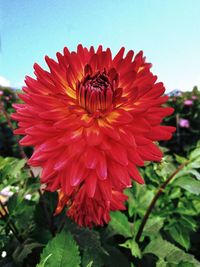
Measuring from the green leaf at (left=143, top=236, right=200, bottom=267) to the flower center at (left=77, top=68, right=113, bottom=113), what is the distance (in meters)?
0.46

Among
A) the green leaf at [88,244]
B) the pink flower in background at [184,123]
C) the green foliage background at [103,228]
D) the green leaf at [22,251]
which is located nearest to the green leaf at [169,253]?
the green foliage background at [103,228]

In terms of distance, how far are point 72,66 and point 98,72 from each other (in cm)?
5

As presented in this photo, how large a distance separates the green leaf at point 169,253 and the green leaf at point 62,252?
0.34m

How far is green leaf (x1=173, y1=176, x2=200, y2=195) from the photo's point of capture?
0.93m

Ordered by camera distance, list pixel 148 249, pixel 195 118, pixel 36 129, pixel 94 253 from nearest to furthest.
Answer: pixel 36 129 → pixel 94 253 → pixel 148 249 → pixel 195 118

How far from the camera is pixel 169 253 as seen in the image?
0.95 meters

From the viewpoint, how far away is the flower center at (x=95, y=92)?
676 millimetres

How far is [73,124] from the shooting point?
2.15ft

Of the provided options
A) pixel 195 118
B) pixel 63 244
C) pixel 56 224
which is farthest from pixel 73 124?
pixel 195 118

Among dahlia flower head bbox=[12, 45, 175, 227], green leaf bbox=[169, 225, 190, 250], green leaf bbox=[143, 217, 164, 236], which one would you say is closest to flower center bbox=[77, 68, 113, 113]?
dahlia flower head bbox=[12, 45, 175, 227]

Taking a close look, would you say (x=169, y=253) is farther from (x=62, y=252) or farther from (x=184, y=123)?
(x=184, y=123)

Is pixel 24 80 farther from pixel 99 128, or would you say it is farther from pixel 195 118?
pixel 195 118

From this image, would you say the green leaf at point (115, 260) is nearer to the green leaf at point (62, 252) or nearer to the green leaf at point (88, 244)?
the green leaf at point (88, 244)

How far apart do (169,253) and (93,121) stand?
0.47m
